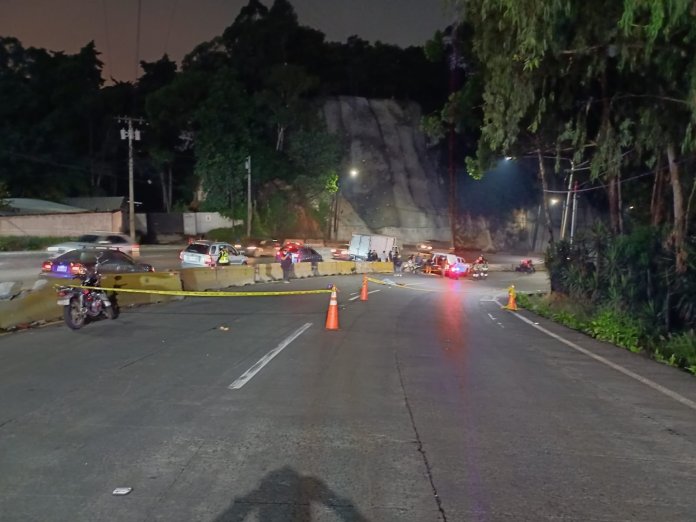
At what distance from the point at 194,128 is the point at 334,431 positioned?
204 feet

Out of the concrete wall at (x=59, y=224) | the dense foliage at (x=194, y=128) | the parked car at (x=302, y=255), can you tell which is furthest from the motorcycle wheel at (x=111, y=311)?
the dense foliage at (x=194, y=128)

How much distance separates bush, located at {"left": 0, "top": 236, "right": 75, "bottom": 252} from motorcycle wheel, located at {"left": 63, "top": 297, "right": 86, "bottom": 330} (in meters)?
30.9

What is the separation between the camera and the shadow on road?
4770mm

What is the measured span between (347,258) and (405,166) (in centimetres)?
2792

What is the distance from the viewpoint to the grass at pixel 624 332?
1295 cm

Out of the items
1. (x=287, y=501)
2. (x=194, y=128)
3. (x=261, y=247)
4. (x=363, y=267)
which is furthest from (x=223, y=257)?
(x=194, y=128)

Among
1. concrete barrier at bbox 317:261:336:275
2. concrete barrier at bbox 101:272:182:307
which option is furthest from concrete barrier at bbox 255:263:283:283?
concrete barrier at bbox 101:272:182:307

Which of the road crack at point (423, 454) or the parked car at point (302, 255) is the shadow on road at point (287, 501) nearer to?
the road crack at point (423, 454)

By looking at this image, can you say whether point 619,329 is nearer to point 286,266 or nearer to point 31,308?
point 31,308

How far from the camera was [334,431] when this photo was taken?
692 cm

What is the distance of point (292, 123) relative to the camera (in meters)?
66.4

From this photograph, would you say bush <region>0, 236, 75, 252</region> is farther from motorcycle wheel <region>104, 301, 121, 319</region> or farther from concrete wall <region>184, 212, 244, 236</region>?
motorcycle wheel <region>104, 301, 121, 319</region>

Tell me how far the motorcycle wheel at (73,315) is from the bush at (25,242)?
101 ft

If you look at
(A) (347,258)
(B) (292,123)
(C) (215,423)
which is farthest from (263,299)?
(B) (292,123)
